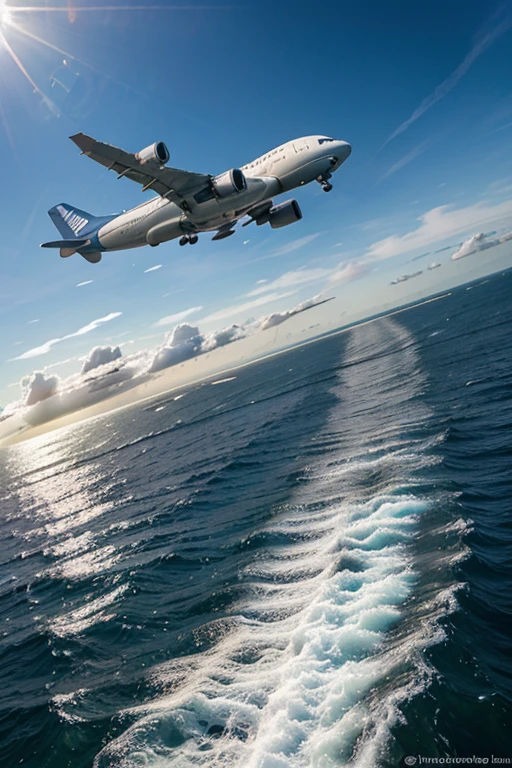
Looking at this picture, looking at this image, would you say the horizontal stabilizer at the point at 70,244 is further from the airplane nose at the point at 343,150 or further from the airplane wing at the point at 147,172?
the airplane nose at the point at 343,150

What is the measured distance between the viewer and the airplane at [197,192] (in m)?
27.1

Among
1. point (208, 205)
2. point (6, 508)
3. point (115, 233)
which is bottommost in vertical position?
point (6, 508)

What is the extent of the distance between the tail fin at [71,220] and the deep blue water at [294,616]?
31.0m

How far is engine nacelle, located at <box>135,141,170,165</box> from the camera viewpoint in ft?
84.4

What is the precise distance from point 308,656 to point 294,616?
257 cm

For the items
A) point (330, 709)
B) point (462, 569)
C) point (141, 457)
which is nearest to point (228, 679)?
point (330, 709)

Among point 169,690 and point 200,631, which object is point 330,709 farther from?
point 200,631

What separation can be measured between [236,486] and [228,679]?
81.1ft

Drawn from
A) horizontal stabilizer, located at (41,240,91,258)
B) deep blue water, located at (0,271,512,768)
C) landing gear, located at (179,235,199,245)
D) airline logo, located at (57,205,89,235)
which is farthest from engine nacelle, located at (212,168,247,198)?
deep blue water, located at (0,271,512,768)

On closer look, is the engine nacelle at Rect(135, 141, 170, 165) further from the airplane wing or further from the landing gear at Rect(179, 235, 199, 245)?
the landing gear at Rect(179, 235, 199, 245)

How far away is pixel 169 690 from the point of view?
1473 centimetres

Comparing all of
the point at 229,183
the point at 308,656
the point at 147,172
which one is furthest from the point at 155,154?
the point at 308,656

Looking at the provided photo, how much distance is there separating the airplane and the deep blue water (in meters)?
22.4

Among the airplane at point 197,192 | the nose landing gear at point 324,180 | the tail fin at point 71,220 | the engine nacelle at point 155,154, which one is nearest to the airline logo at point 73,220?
the tail fin at point 71,220
